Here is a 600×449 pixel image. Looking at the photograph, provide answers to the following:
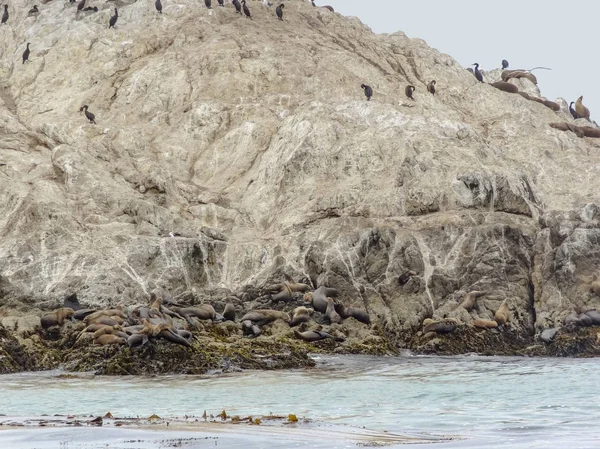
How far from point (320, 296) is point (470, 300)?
4101 millimetres

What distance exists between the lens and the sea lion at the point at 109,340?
77.6 feet

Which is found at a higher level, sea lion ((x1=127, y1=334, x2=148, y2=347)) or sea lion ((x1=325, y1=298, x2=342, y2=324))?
sea lion ((x1=325, y1=298, x2=342, y2=324))

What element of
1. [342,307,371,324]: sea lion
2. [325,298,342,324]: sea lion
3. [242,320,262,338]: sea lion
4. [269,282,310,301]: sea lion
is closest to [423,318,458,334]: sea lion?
[342,307,371,324]: sea lion

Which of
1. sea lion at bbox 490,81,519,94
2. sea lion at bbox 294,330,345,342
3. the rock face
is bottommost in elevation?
sea lion at bbox 294,330,345,342

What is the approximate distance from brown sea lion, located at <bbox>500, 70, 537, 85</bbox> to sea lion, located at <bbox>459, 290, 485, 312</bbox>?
19.7 meters

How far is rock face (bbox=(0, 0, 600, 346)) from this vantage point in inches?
1199

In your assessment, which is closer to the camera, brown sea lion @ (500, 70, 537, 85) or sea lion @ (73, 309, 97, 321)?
sea lion @ (73, 309, 97, 321)

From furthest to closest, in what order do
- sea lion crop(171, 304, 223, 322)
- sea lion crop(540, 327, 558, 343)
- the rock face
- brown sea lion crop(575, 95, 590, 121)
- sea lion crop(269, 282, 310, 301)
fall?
1. brown sea lion crop(575, 95, 590, 121)
2. the rock face
3. sea lion crop(269, 282, 310, 301)
4. sea lion crop(540, 327, 558, 343)
5. sea lion crop(171, 304, 223, 322)

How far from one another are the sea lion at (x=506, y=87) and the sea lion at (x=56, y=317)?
24.3m

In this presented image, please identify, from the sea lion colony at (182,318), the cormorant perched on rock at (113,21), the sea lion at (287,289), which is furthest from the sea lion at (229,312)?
the cormorant perched on rock at (113,21)

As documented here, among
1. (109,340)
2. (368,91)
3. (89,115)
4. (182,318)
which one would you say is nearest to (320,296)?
(182,318)

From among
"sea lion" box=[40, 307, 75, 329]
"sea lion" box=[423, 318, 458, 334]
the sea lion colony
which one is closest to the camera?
the sea lion colony

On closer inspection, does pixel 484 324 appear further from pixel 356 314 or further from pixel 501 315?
pixel 356 314

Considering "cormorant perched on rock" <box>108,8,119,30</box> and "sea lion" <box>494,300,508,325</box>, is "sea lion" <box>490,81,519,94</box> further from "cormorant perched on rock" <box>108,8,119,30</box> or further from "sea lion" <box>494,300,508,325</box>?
"sea lion" <box>494,300,508,325</box>
